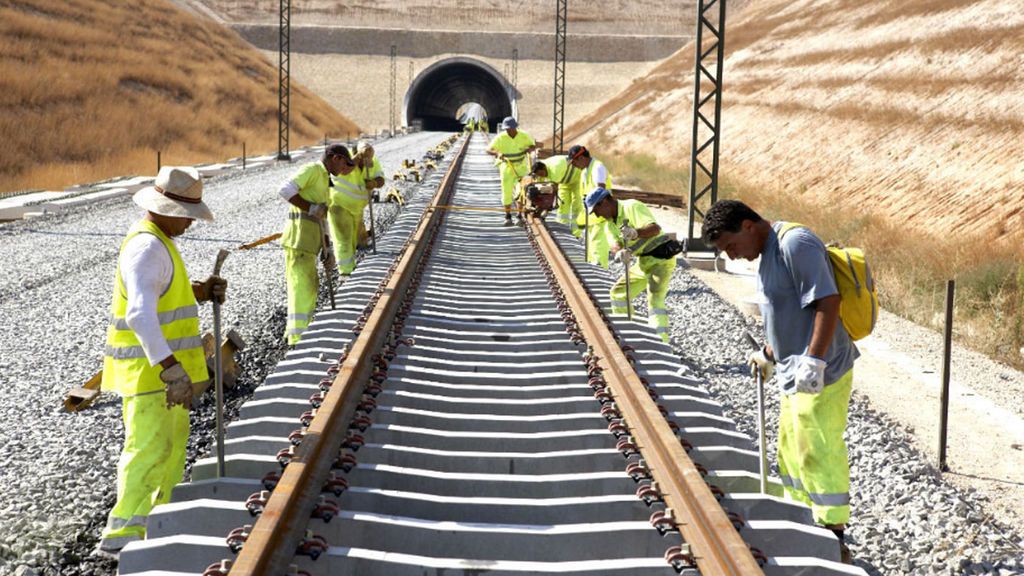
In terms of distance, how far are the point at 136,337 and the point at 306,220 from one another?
4060 millimetres

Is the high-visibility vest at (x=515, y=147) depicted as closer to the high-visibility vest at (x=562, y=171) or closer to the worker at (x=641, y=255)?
the high-visibility vest at (x=562, y=171)

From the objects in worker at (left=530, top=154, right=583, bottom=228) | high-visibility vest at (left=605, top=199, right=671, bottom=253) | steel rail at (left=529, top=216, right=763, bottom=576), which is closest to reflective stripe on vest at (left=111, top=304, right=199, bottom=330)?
steel rail at (left=529, top=216, right=763, bottom=576)

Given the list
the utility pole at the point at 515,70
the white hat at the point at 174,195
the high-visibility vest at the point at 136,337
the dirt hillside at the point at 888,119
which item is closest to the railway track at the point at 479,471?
the high-visibility vest at the point at 136,337

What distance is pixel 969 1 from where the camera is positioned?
112 feet

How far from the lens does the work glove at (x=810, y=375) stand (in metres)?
4.39

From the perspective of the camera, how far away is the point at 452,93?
9419cm

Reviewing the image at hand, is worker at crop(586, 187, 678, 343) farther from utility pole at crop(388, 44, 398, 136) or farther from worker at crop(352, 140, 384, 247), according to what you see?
utility pole at crop(388, 44, 398, 136)

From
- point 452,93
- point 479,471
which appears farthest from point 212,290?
point 452,93

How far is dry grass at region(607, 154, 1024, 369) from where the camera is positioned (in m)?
10.1

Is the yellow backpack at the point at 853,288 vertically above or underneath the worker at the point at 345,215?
underneath

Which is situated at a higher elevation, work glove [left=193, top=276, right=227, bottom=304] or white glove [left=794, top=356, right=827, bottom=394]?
work glove [left=193, top=276, right=227, bottom=304]

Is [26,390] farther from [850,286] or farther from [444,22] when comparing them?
[444,22]

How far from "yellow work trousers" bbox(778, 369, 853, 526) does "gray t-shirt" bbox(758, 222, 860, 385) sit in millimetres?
111

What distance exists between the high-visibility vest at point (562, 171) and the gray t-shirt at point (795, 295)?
9378mm
